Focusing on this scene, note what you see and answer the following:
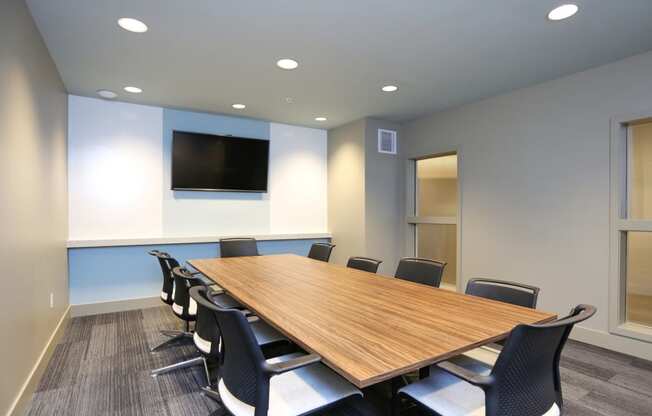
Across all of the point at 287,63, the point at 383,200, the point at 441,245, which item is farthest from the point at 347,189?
the point at 287,63

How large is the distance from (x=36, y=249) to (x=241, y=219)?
8.99 ft

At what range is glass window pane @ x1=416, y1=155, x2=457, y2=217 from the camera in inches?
192

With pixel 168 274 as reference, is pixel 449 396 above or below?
below

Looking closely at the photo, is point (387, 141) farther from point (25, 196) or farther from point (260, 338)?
point (25, 196)

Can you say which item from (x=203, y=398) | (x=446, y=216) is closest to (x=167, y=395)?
(x=203, y=398)

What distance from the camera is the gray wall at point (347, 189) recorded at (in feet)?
16.7

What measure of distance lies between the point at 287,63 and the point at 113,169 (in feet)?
9.09

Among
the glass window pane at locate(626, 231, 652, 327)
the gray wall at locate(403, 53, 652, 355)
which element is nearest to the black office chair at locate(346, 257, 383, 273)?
the gray wall at locate(403, 53, 652, 355)

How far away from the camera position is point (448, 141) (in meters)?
4.70

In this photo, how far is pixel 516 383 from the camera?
124cm

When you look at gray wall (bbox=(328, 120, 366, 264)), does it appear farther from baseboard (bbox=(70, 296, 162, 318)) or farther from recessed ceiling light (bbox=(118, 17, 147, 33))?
recessed ceiling light (bbox=(118, 17, 147, 33))

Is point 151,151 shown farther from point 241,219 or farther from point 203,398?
point 203,398

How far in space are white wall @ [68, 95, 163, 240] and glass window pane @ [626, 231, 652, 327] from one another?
17.6ft

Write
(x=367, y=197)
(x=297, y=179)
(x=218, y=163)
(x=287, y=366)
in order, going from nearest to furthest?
(x=287, y=366) < (x=218, y=163) < (x=367, y=197) < (x=297, y=179)
